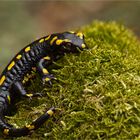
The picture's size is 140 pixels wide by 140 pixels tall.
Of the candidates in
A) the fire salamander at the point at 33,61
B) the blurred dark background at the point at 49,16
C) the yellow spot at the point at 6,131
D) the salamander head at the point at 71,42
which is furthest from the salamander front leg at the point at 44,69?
the blurred dark background at the point at 49,16

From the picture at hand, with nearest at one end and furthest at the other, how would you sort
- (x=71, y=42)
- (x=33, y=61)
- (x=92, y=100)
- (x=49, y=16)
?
(x=92, y=100) → (x=71, y=42) → (x=33, y=61) → (x=49, y=16)

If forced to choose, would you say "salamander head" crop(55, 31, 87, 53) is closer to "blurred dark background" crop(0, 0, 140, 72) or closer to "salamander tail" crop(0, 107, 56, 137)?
"salamander tail" crop(0, 107, 56, 137)

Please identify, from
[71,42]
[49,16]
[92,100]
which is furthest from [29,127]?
[49,16]

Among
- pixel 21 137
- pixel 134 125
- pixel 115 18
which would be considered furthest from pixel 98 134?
pixel 115 18

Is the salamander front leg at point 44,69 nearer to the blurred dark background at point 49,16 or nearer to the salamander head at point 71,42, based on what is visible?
the salamander head at point 71,42

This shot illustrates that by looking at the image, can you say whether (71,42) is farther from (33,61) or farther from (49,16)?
(49,16)

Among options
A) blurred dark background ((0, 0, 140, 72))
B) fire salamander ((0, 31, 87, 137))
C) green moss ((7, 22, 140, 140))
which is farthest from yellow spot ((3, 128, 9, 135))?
blurred dark background ((0, 0, 140, 72))
